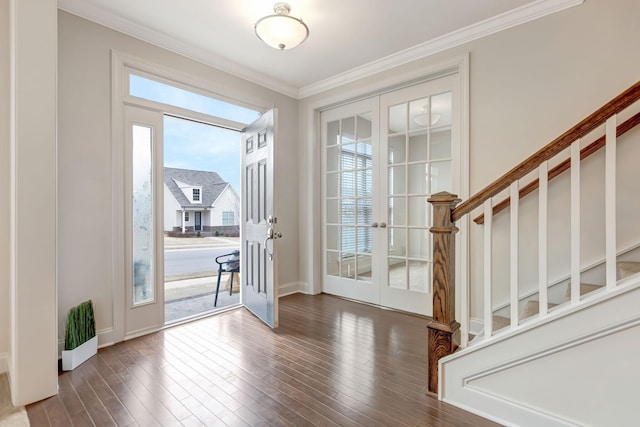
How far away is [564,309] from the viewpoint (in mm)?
1431

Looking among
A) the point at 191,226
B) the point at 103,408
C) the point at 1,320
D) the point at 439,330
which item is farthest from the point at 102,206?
the point at 191,226

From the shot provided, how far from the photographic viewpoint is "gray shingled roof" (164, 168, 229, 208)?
7.47 m

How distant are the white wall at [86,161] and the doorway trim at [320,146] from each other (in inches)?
81.8

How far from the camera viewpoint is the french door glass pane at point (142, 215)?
270 centimetres

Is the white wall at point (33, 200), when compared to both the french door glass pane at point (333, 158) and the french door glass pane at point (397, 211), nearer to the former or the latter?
the french door glass pane at point (333, 158)

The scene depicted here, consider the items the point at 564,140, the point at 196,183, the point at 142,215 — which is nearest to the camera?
the point at 564,140

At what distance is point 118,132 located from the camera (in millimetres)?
2562

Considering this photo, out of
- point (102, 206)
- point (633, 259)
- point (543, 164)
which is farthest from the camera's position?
point (102, 206)

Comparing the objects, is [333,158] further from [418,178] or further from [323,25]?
[323,25]

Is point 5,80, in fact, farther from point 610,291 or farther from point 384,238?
point 610,291

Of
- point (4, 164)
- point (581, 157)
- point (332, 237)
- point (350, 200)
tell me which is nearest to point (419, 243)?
point (350, 200)

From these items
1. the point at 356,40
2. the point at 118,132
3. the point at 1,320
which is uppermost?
the point at 356,40

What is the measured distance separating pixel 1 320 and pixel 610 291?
12.0 ft

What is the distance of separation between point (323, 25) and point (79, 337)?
317 centimetres
